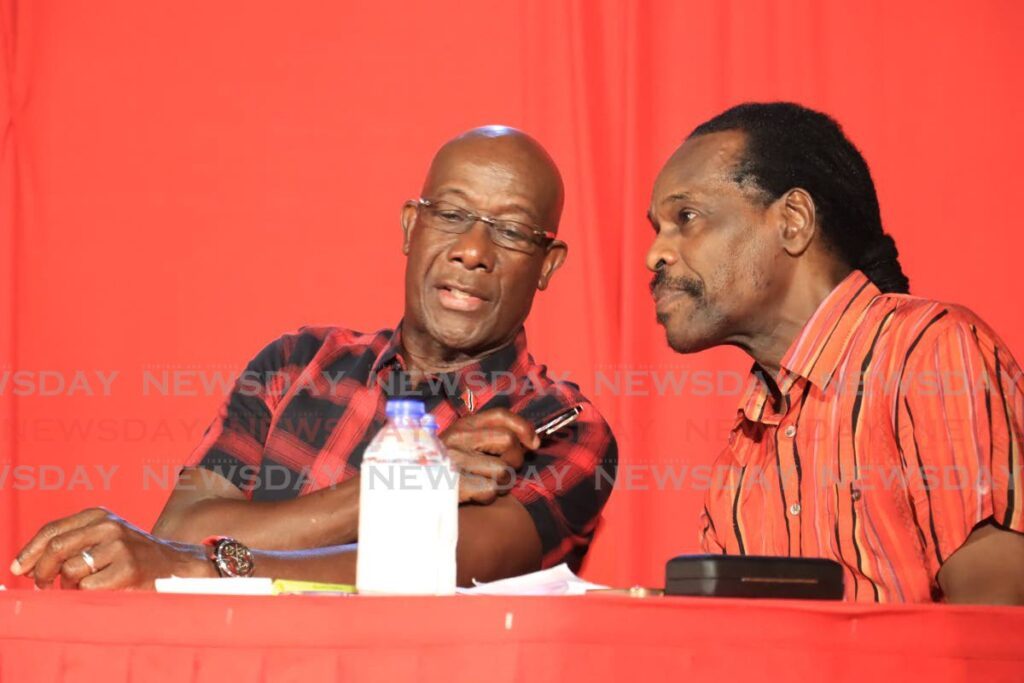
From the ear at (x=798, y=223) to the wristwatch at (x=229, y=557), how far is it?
98 cm

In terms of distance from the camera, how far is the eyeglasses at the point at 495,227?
251 cm

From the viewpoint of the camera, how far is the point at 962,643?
1077mm

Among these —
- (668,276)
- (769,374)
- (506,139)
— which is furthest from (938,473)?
(506,139)

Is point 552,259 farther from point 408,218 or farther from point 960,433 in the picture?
point 960,433

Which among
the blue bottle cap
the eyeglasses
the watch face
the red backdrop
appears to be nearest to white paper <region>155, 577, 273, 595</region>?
the blue bottle cap

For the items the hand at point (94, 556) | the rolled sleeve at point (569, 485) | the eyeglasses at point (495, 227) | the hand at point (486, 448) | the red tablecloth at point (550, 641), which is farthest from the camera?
the eyeglasses at point (495, 227)

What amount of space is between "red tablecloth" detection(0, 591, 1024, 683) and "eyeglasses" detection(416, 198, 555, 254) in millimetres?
1483

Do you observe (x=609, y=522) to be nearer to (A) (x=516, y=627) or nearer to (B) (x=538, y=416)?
(B) (x=538, y=416)

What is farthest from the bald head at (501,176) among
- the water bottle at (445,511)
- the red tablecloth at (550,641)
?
the red tablecloth at (550,641)

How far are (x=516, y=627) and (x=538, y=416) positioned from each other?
138 centimetres

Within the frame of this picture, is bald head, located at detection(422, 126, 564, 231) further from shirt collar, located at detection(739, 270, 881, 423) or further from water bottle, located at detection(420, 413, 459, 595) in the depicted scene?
water bottle, located at detection(420, 413, 459, 595)

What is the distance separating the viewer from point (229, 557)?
63.8 inches

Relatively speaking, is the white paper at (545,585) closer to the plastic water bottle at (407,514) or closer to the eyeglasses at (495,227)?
the plastic water bottle at (407,514)

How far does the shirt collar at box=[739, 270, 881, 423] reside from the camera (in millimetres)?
1922
